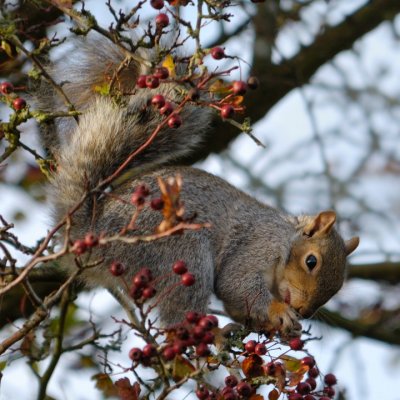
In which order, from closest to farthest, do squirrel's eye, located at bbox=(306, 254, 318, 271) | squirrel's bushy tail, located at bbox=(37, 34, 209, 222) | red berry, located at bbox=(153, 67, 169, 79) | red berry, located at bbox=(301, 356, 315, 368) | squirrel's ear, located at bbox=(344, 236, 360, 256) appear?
red berry, located at bbox=(153, 67, 169, 79)
red berry, located at bbox=(301, 356, 315, 368)
squirrel's bushy tail, located at bbox=(37, 34, 209, 222)
squirrel's eye, located at bbox=(306, 254, 318, 271)
squirrel's ear, located at bbox=(344, 236, 360, 256)

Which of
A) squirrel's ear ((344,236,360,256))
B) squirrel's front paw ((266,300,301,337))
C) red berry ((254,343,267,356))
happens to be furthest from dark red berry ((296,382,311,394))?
squirrel's ear ((344,236,360,256))

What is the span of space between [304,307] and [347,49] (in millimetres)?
2043

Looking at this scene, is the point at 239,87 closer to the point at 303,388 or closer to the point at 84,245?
the point at 84,245

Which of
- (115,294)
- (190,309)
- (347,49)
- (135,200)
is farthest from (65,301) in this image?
(347,49)

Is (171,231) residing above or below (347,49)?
below

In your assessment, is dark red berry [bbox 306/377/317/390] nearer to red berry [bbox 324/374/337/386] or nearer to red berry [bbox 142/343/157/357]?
red berry [bbox 324/374/337/386]

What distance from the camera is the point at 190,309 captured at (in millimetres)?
3289

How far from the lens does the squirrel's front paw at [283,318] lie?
10.8 ft

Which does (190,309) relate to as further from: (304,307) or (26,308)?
(26,308)

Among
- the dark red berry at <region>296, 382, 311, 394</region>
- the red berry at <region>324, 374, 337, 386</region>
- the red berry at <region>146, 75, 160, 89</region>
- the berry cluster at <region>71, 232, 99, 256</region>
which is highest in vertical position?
→ the red berry at <region>146, 75, 160, 89</region>

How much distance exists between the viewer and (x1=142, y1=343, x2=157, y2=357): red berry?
204 centimetres

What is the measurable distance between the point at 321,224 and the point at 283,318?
0.57 metres

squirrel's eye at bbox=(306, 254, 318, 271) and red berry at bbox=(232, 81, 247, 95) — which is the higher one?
squirrel's eye at bbox=(306, 254, 318, 271)

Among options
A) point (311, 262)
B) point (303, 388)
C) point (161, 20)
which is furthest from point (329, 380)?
point (161, 20)
